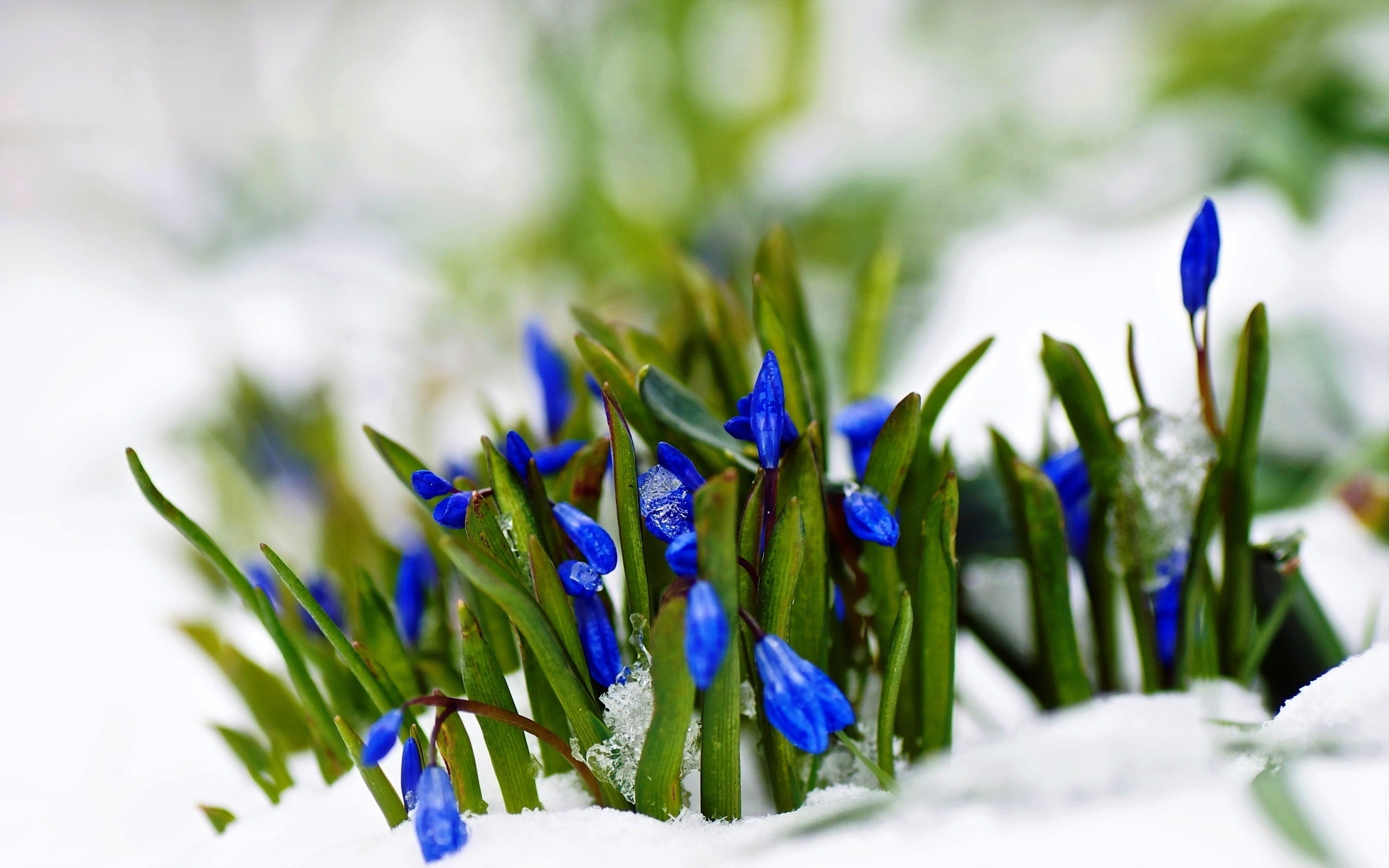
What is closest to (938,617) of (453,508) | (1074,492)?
(1074,492)

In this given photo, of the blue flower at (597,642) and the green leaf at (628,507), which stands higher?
the green leaf at (628,507)

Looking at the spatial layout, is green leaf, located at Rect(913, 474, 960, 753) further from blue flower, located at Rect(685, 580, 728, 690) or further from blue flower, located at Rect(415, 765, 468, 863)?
blue flower, located at Rect(415, 765, 468, 863)

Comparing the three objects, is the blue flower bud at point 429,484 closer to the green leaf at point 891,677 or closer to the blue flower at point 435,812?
the blue flower at point 435,812

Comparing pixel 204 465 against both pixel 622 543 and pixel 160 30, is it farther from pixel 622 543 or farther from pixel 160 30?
pixel 160 30

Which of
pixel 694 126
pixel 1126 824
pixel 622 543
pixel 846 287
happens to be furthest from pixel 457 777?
pixel 694 126

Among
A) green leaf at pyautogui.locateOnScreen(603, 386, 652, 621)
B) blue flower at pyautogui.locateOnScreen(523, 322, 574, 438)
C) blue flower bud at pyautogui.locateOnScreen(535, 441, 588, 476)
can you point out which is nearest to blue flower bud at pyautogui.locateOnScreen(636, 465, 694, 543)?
green leaf at pyautogui.locateOnScreen(603, 386, 652, 621)

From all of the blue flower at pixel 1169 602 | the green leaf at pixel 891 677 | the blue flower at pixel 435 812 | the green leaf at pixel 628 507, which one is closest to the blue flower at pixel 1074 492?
the blue flower at pixel 1169 602
